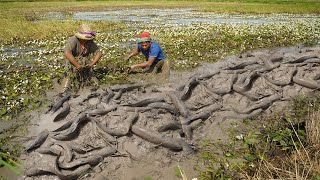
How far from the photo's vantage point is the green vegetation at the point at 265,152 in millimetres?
4298

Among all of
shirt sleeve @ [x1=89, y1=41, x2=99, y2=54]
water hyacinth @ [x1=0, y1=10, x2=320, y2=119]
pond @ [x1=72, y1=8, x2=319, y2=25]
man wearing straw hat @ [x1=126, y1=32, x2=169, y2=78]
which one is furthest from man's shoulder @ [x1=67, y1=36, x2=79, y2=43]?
pond @ [x1=72, y1=8, x2=319, y2=25]

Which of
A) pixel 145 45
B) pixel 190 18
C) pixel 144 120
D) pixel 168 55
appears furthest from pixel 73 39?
pixel 190 18

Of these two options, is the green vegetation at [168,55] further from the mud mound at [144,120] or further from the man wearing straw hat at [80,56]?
the man wearing straw hat at [80,56]

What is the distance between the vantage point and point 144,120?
596cm

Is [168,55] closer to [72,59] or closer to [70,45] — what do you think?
[70,45]

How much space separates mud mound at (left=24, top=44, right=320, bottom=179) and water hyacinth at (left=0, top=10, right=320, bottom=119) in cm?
198

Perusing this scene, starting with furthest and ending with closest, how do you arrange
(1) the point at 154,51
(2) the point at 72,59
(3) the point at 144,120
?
(1) the point at 154,51
(2) the point at 72,59
(3) the point at 144,120

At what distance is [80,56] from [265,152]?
595 centimetres

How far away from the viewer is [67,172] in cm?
476

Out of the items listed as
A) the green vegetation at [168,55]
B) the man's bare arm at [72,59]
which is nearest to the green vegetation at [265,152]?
the green vegetation at [168,55]

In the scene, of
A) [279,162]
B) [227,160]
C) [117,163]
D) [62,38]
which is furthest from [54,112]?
[62,38]

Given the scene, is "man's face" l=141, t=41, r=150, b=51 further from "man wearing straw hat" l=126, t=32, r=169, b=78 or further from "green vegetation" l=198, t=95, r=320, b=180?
"green vegetation" l=198, t=95, r=320, b=180

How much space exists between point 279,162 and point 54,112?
190 inches

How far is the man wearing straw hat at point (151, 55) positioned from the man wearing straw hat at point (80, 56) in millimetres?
1460
